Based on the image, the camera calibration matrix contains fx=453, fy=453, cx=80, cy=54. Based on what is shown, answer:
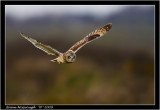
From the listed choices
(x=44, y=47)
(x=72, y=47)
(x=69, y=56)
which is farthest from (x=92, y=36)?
(x=44, y=47)

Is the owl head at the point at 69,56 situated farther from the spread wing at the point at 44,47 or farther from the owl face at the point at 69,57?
the spread wing at the point at 44,47

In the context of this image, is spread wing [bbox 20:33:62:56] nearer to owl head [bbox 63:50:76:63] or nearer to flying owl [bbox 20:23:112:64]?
flying owl [bbox 20:23:112:64]

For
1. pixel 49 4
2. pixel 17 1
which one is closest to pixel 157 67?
pixel 49 4

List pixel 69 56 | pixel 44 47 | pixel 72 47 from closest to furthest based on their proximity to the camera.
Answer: pixel 44 47 → pixel 69 56 → pixel 72 47

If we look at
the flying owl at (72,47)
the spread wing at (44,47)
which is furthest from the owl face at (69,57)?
the spread wing at (44,47)

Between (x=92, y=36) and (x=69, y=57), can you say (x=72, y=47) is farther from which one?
(x=92, y=36)

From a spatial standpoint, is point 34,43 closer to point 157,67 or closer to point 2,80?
point 2,80

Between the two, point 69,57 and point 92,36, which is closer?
point 69,57

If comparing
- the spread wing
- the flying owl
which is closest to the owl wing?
the flying owl
